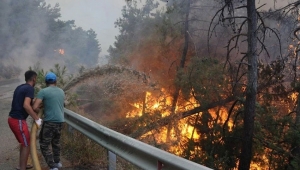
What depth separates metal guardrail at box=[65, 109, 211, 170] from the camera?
9.02 ft

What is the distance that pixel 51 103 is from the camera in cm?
462

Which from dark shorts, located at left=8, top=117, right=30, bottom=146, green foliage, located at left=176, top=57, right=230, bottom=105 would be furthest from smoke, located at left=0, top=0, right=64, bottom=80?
dark shorts, located at left=8, top=117, right=30, bottom=146

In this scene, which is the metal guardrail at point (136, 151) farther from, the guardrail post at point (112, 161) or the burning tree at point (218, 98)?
the burning tree at point (218, 98)

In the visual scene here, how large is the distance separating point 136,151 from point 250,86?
7.95 m

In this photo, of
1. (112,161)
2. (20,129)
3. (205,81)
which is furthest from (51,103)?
(205,81)

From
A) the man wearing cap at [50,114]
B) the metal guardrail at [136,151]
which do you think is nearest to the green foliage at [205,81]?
the metal guardrail at [136,151]

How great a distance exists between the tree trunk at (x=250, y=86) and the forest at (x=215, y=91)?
0.03 metres

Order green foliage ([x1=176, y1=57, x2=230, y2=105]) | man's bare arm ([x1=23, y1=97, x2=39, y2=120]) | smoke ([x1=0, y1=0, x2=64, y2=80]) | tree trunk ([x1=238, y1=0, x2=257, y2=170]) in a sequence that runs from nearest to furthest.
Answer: man's bare arm ([x1=23, y1=97, x2=39, y2=120]), tree trunk ([x1=238, y1=0, x2=257, y2=170]), green foliage ([x1=176, y1=57, x2=230, y2=105]), smoke ([x1=0, y1=0, x2=64, y2=80])

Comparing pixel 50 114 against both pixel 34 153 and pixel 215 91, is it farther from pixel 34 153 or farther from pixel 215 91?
pixel 215 91

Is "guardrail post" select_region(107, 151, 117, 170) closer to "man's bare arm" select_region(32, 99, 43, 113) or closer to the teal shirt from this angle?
the teal shirt

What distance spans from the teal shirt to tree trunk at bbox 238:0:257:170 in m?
7.45

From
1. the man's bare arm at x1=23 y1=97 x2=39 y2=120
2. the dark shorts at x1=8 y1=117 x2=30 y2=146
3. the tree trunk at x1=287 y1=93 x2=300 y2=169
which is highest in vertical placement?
the man's bare arm at x1=23 y1=97 x2=39 y2=120

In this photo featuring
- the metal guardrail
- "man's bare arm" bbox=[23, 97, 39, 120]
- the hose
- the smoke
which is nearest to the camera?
the metal guardrail

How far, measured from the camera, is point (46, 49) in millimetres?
41875
